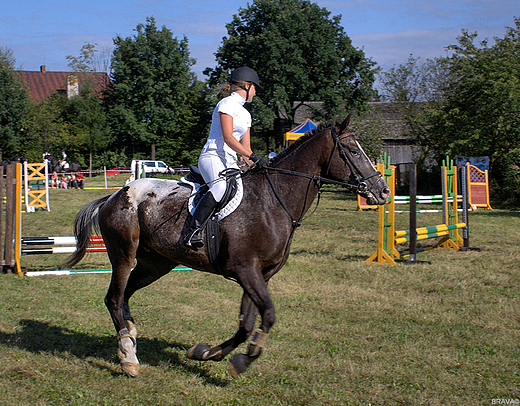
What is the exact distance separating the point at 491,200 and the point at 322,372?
23378 mm

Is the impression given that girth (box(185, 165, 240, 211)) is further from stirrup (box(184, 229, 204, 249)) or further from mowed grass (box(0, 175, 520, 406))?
mowed grass (box(0, 175, 520, 406))

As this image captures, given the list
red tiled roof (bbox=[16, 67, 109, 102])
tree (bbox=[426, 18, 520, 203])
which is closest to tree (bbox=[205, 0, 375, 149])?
tree (bbox=[426, 18, 520, 203])

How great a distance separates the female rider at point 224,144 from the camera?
453 cm

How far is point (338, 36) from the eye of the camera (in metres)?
44.9

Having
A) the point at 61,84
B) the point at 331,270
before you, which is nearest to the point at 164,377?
the point at 331,270

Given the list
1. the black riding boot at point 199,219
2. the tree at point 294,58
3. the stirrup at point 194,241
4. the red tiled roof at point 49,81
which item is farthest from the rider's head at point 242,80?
the red tiled roof at point 49,81

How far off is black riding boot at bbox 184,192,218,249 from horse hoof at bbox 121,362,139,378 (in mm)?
1261

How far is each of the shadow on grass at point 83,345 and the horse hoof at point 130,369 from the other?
0.14m

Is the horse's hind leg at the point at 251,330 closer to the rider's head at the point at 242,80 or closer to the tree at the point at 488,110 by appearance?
the rider's head at the point at 242,80

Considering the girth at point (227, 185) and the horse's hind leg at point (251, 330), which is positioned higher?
the girth at point (227, 185)

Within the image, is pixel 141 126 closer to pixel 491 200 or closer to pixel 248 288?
pixel 491 200

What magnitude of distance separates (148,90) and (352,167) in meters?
52.4

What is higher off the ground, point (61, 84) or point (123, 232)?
point (61, 84)

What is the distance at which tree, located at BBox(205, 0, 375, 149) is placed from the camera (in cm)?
4238
